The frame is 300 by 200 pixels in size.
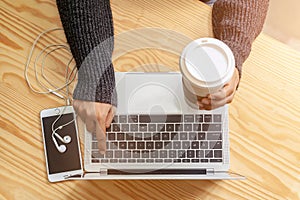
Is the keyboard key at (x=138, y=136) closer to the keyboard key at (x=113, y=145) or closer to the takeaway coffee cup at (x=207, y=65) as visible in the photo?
the keyboard key at (x=113, y=145)

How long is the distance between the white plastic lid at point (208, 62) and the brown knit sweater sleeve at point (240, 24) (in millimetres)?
126

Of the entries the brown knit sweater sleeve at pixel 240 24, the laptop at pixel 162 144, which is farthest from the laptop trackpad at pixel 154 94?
the brown knit sweater sleeve at pixel 240 24

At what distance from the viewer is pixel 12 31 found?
2.97 feet

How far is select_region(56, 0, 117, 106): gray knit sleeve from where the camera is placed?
0.81m

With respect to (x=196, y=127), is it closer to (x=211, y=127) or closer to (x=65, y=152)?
(x=211, y=127)

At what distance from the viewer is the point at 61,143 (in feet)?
2.76

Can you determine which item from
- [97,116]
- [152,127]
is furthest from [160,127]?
[97,116]

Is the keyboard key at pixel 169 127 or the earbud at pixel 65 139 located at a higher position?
the keyboard key at pixel 169 127

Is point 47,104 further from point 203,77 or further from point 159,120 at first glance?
point 203,77

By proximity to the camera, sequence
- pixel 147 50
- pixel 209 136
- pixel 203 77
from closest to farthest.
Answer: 1. pixel 203 77
2. pixel 209 136
3. pixel 147 50

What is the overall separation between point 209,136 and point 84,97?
236 mm

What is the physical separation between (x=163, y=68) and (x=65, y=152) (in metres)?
0.25

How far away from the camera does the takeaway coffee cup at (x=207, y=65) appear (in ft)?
2.11

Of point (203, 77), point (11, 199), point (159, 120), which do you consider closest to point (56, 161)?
point (11, 199)
